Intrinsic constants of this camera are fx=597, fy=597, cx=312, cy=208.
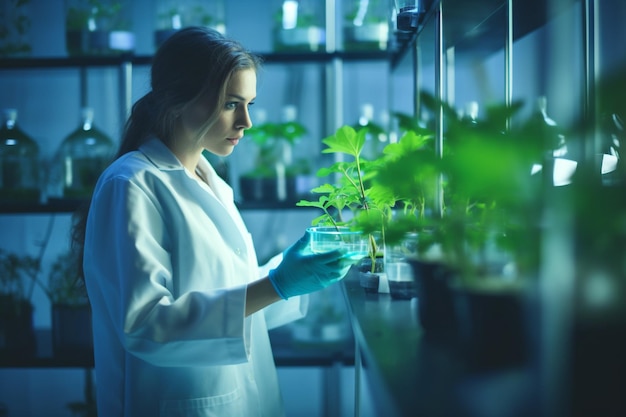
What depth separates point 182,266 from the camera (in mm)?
1188

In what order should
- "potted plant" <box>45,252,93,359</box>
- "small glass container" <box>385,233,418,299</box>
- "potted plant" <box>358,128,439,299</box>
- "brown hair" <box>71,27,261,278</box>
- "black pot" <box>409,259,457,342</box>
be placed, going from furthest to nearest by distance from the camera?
"potted plant" <box>45,252,93,359</box>
"brown hair" <box>71,27,261,278</box>
"small glass container" <box>385,233,418,299</box>
"black pot" <box>409,259,457,342</box>
"potted plant" <box>358,128,439,299</box>

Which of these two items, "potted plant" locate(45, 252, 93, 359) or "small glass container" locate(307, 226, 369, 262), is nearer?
"small glass container" locate(307, 226, 369, 262)

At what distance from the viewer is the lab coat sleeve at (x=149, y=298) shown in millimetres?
1028

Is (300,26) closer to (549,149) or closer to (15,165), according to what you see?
(15,165)

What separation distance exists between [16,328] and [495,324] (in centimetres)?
197

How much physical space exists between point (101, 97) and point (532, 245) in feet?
7.30

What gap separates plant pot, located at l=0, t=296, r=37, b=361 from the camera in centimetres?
208

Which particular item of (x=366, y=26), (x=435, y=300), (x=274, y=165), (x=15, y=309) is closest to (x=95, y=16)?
(x=274, y=165)

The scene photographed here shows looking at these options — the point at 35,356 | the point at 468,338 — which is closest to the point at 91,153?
the point at 35,356

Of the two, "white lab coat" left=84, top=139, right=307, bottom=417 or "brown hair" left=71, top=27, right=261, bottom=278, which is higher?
"brown hair" left=71, top=27, right=261, bottom=278

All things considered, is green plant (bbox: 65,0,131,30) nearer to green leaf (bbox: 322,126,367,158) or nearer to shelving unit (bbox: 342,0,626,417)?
green leaf (bbox: 322,126,367,158)

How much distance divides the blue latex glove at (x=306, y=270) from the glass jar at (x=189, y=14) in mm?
1350

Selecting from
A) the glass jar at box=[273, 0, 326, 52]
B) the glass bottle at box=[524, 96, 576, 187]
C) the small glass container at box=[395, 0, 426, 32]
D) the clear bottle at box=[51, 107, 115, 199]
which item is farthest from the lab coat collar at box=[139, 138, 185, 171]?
the glass jar at box=[273, 0, 326, 52]

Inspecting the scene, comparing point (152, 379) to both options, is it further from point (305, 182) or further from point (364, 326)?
point (305, 182)
